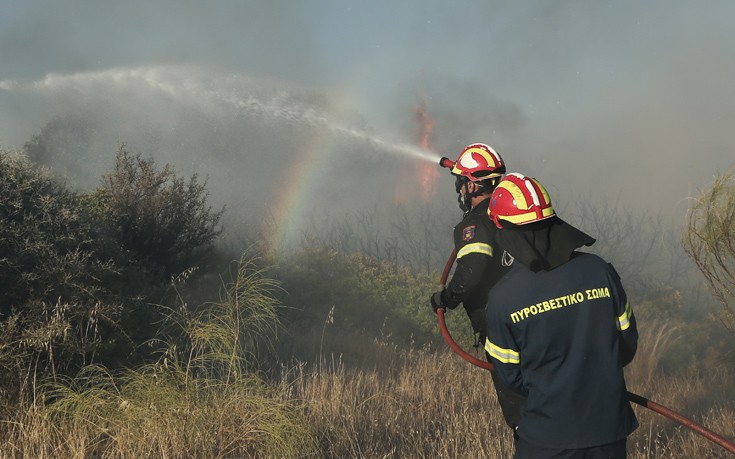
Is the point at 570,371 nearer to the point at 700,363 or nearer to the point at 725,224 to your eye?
the point at 725,224

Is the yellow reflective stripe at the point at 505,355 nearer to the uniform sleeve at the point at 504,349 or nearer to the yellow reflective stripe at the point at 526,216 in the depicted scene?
the uniform sleeve at the point at 504,349

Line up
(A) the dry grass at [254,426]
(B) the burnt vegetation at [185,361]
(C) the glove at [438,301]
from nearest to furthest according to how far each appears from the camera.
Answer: (C) the glove at [438,301], (A) the dry grass at [254,426], (B) the burnt vegetation at [185,361]

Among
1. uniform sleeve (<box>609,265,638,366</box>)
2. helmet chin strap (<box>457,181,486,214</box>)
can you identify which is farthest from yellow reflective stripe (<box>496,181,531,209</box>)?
helmet chin strap (<box>457,181,486,214</box>)

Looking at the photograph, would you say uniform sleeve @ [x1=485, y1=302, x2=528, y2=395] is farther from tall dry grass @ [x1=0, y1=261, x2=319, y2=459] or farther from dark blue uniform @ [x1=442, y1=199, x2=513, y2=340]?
tall dry grass @ [x1=0, y1=261, x2=319, y2=459]

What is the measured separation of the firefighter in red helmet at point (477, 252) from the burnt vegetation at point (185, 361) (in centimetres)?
107

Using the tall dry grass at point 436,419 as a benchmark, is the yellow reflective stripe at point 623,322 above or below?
above

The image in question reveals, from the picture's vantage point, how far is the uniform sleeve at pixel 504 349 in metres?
3.40

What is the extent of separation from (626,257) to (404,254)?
9626 millimetres

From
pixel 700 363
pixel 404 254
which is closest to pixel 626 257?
pixel 404 254

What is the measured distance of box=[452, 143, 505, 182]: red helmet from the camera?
549 centimetres

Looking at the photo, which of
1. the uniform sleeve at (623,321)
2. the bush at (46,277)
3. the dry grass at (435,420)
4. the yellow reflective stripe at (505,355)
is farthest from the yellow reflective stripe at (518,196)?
the bush at (46,277)

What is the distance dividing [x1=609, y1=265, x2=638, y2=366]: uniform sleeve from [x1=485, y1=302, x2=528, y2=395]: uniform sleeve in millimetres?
533

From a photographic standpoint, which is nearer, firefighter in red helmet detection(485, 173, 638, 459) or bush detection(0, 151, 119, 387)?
firefighter in red helmet detection(485, 173, 638, 459)

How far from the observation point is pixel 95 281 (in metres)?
7.27
